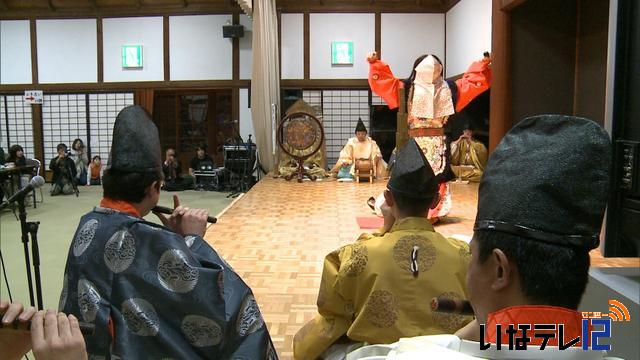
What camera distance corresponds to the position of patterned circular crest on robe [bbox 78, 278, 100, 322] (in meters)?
1.26

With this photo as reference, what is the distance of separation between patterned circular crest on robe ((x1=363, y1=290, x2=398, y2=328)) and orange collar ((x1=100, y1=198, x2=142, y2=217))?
692 mm

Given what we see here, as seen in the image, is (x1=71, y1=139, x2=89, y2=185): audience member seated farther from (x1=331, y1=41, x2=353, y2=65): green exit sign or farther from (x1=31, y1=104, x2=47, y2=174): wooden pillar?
(x1=331, y1=41, x2=353, y2=65): green exit sign

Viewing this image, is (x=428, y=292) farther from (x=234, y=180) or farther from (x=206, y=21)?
(x=206, y=21)

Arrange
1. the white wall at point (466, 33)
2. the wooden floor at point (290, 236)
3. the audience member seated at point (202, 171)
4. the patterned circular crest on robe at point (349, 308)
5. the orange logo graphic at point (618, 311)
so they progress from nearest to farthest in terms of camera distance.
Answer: the orange logo graphic at point (618, 311) → the patterned circular crest on robe at point (349, 308) → the wooden floor at point (290, 236) → the white wall at point (466, 33) → the audience member seated at point (202, 171)

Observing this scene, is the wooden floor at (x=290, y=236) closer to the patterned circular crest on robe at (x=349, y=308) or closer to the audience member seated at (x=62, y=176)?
the patterned circular crest on robe at (x=349, y=308)

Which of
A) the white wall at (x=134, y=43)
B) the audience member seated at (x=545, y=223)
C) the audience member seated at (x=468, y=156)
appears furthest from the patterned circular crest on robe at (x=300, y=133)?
the audience member seated at (x=545, y=223)

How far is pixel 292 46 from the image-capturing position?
10.6m

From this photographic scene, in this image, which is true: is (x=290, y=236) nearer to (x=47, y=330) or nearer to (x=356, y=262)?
(x=356, y=262)

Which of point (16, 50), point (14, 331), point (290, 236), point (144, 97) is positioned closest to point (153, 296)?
point (14, 331)

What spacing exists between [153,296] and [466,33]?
28.1 ft

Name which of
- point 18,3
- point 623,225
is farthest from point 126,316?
point 18,3

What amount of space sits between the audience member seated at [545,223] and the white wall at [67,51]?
11430 millimetres

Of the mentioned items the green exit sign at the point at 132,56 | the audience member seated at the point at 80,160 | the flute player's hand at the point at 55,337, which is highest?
the green exit sign at the point at 132,56

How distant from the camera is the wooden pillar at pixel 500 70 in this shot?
7.11 feet
